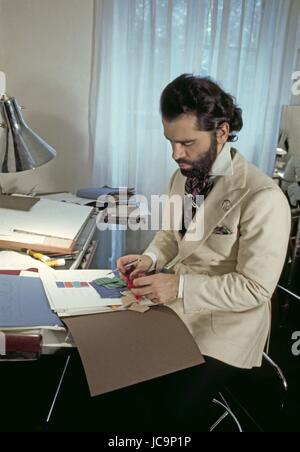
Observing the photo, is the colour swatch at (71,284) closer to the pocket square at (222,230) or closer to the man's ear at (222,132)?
the pocket square at (222,230)

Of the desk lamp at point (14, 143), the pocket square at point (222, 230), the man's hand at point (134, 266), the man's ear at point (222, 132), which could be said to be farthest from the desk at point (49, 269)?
the man's ear at point (222, 132)

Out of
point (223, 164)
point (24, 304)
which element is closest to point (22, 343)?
point (24, 304)

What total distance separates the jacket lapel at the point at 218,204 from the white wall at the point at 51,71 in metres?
1.31

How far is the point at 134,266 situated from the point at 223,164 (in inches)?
15.0

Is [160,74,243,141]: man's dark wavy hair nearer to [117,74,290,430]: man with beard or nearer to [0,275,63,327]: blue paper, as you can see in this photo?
[117,74,290,430]: man with beard

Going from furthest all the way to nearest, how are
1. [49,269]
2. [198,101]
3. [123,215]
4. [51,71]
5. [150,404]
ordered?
1. [51,71]
2. [123,215]
3. [150,404]
4. [49,269]
5. [198,101]

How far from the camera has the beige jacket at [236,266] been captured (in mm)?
963

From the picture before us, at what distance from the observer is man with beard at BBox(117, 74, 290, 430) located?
3.17 feet

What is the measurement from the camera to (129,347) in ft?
2.65

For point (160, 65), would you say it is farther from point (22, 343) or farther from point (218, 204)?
point (22, 343)

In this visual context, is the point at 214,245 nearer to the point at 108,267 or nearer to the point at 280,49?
the point at 108,267

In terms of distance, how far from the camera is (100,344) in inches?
31.4

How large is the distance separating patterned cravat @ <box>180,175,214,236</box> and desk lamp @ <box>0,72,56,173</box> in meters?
0.50

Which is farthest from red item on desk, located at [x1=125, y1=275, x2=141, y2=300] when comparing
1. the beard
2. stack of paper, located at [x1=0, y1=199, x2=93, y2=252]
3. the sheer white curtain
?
the sheer white curtain
